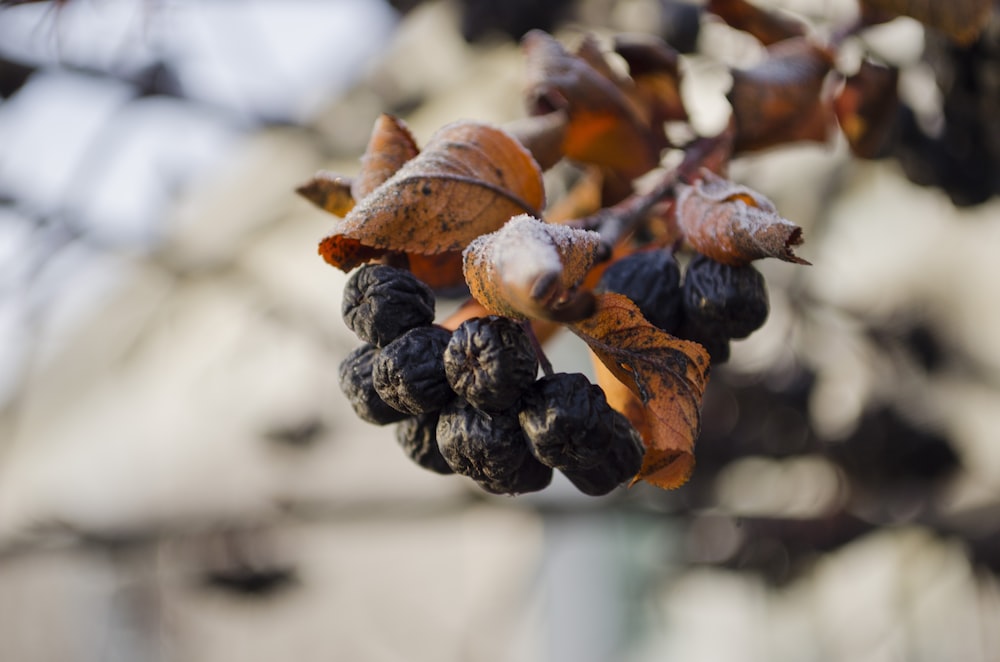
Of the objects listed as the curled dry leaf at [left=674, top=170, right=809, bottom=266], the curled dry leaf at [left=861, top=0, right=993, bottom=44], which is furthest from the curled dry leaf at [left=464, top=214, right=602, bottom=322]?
the curled dry leaf at [left=861, top=0, right=993, bottom=44]

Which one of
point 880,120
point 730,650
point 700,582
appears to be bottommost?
point 730,650

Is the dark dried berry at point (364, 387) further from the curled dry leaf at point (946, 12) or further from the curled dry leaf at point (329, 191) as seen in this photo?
the curled dry leaf at point (946, 12)

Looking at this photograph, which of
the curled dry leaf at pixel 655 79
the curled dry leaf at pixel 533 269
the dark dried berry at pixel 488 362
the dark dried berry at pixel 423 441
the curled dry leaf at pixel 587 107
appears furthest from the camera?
the curled dry leaf at pixel 655 79

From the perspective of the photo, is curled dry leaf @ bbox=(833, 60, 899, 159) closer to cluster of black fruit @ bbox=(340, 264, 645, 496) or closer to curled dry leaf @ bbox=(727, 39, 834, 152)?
curled dry leaf @ bbox=(727, 39, 834, 152)

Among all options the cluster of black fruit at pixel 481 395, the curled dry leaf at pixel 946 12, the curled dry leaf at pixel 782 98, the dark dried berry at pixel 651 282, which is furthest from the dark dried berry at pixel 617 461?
the curled dry leaf at pixel 946 12

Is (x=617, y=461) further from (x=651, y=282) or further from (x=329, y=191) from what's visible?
(x=329, y=191)

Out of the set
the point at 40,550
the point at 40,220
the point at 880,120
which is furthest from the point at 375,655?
the point at 880,120

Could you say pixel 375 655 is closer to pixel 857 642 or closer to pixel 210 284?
pixel 857 642
